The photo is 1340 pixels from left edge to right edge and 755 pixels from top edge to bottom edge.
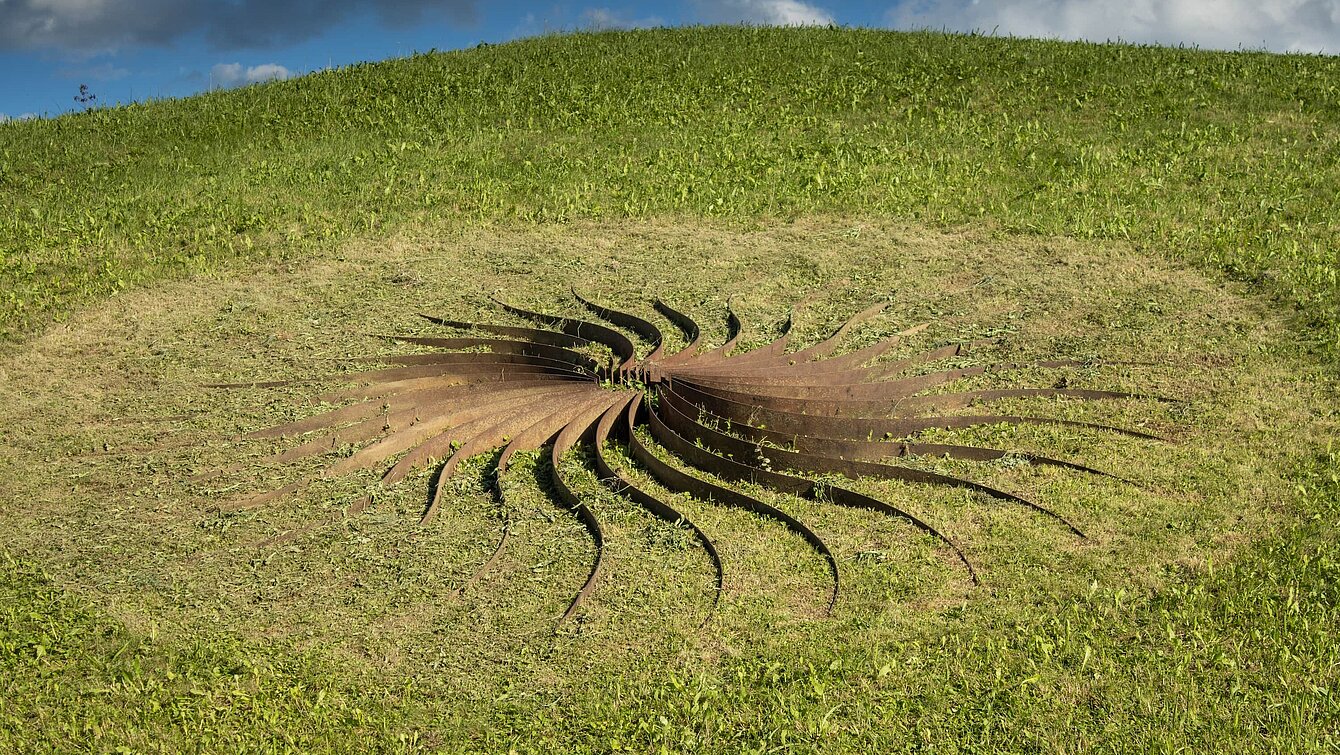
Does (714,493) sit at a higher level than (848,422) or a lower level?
lower

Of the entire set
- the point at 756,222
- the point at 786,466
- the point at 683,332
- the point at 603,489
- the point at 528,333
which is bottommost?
the point at 603,489

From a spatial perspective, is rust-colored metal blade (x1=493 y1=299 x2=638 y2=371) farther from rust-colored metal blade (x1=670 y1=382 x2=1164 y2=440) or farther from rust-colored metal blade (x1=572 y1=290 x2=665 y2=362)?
rust-colored metal blade (x1=670 y1=382 x2=1164 y2=440)

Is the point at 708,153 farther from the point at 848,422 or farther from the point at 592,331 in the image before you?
the point at 848,422

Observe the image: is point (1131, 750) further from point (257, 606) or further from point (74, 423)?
point (74, 423)

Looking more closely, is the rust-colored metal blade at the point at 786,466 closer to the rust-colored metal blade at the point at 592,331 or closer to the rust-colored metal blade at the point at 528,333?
the rust-colored metal blade at the point at 592,331

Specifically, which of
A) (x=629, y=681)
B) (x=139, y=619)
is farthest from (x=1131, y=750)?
(x=139, y=619)

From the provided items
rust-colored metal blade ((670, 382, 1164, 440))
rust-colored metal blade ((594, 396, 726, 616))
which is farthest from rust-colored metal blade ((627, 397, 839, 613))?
rust-colored metal blade ((670, 382, 1164, 440))

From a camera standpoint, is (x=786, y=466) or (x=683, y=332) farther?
(x=683, y=332)

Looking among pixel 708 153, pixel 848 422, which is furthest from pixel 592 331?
pixel 708 153

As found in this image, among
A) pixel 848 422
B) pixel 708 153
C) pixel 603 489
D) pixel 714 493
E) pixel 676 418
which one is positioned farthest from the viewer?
pixel 708 153
